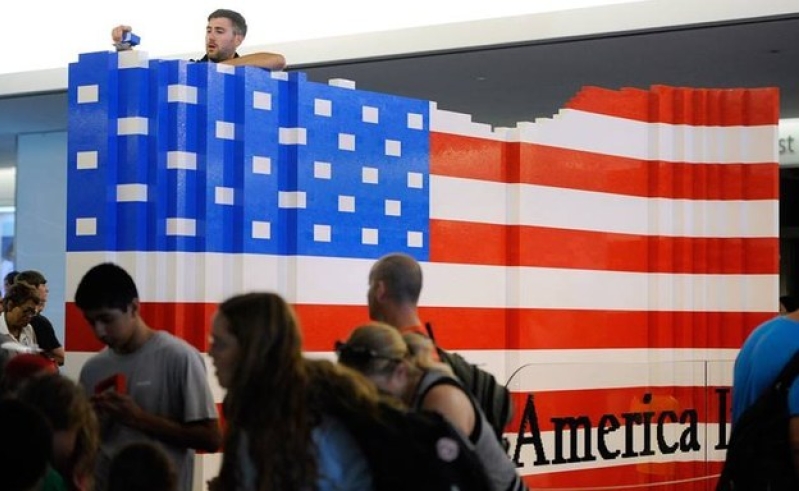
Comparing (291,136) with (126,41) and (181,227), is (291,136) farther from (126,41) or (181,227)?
(126,41)

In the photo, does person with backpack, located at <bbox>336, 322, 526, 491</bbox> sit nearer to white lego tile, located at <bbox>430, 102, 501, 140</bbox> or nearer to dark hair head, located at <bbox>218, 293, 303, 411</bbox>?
dark hair head, located at <bbox>218, 293, 303, 411</bbox>

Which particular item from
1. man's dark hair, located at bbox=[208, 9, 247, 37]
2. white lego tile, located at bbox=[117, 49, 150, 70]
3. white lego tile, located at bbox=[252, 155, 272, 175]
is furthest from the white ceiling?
white lego tile, located at bbox=[117, 49, 150, 70]

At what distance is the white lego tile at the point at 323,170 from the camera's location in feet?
20.0

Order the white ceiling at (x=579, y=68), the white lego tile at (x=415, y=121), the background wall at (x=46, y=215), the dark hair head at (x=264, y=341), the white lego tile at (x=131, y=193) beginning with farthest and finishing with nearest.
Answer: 1. the background wall at (x=46, y=215)
2. the white ceiling at (x=579, y=68)
3. the white lego tile at (x=415, y=121)
4. the white lego tile at (x=131, y=193)
5. the dark hair head at (x=264, y=341)

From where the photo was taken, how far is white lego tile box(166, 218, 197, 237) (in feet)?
18.5

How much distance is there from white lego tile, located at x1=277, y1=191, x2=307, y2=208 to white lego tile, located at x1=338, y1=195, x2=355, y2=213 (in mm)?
225

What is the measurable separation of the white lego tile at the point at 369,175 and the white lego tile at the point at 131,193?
1103 mm

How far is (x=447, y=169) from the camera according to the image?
6746 mm

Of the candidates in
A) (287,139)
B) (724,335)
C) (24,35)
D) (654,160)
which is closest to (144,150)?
(287,139)

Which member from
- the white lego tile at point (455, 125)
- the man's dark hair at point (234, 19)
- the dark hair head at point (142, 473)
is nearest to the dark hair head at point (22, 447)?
the dark hair head at point (142, 473)

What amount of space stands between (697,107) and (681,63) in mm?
2472

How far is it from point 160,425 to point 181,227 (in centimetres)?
160

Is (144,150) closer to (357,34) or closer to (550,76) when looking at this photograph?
(357,34)

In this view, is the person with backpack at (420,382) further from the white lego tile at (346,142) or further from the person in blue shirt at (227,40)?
the person in blue shirt at (227,40)
